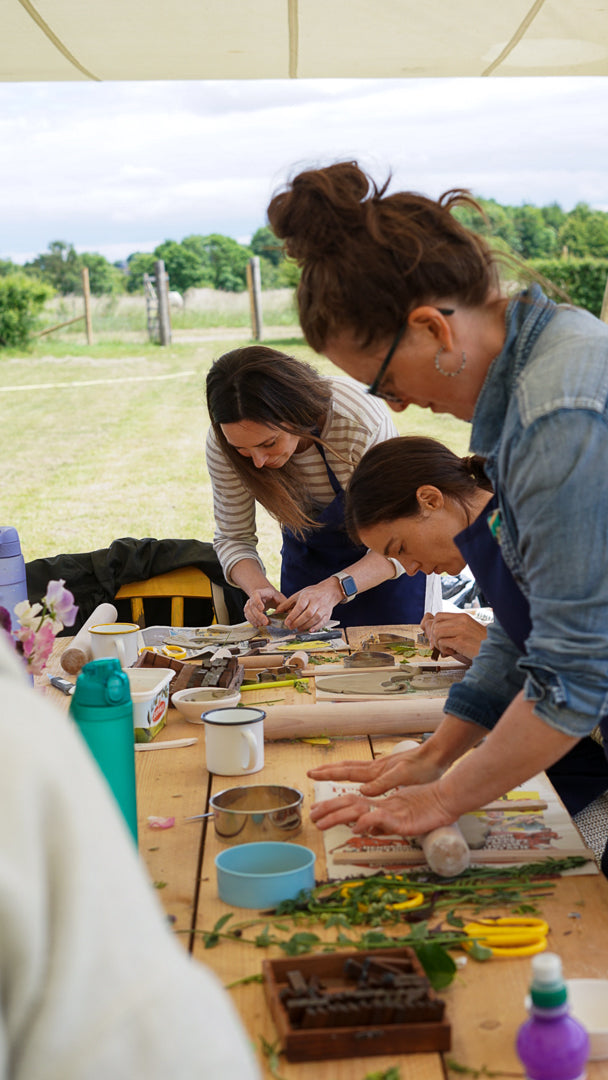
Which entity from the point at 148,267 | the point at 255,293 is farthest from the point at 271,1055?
the point at 148,267

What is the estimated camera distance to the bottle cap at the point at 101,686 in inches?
48.8

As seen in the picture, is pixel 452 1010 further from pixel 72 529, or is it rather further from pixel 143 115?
pixel 143 115

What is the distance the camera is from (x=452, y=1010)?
1003 mm

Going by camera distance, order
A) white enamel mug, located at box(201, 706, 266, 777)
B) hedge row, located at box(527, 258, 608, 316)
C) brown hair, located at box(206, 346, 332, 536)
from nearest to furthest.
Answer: white enamel mug, located at box(201, 706, 266, 777), brown hair, located at box(206, 346, 332, 536), hedge row, located at box(527, 258, 608, 316)

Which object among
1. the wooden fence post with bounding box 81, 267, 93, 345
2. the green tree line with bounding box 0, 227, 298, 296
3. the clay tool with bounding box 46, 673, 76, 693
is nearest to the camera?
the clay tool with bounding box 46, 673, 76, 693

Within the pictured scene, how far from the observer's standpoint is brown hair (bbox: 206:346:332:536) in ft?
8.58

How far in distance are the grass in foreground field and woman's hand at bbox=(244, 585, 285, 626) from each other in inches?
179

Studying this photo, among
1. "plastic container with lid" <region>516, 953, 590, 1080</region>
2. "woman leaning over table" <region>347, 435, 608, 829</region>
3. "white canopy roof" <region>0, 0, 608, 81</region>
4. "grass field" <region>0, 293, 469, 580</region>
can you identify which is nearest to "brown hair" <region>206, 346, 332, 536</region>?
"woman leaning over table" <region>347, 435, 608, 829</region>

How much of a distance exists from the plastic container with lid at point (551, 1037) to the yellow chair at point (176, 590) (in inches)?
105

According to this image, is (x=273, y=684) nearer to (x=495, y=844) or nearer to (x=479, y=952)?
(x=495, y=844)

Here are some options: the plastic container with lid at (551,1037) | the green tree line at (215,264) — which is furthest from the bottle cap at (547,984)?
the green tree line at (215,264)

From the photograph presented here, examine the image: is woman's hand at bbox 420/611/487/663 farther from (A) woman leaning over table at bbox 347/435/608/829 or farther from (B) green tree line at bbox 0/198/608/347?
(B) green tree line at bbox 0/198/608/347

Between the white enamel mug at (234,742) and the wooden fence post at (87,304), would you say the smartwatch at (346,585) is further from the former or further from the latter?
the wooden fence post at (87,304)

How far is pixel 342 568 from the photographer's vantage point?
3.03 m
